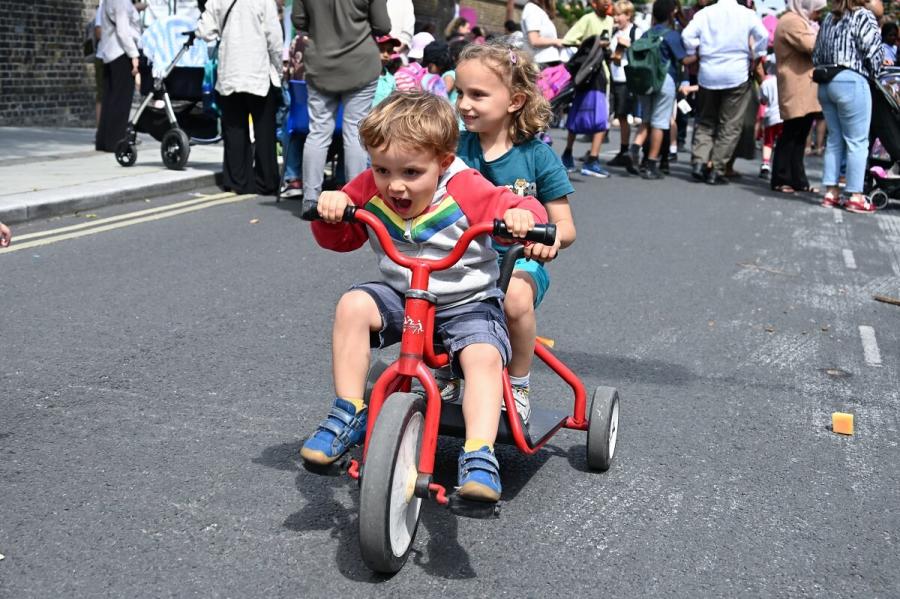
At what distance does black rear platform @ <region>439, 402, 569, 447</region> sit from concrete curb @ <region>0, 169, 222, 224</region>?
5.56 metres

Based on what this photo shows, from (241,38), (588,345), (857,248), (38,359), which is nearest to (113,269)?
(38,359)

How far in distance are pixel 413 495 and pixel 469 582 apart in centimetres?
27

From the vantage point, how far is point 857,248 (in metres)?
9.41

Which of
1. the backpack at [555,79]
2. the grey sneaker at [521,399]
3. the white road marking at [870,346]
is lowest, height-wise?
the white road marking at [870,346]

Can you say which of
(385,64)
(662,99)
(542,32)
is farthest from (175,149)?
(662,99)

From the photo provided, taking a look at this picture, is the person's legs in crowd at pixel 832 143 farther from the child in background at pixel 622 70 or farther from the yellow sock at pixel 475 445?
the yellow sock at pixel 475 445

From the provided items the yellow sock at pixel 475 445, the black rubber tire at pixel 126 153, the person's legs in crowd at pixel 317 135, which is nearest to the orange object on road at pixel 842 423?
the yellow sock at pixel 475 445

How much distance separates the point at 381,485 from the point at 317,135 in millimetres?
6618

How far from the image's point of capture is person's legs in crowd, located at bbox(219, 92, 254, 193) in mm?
10367

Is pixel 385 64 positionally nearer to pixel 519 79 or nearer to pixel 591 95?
pixel 591 95

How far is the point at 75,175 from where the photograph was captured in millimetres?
10594

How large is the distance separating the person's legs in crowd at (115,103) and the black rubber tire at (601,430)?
386 inches

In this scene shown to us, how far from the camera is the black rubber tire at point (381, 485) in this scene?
9.45ft

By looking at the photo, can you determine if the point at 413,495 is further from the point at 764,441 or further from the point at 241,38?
the point at 241,38
